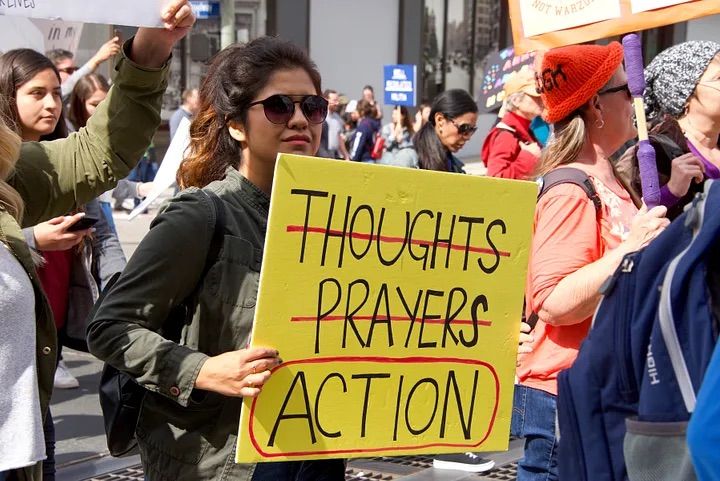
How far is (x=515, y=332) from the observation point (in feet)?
9.24

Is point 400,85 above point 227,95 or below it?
above

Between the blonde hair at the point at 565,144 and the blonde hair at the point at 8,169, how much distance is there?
1534 millimetres

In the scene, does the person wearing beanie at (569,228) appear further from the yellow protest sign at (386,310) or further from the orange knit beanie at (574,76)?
the yellow protest sign at (386,310)

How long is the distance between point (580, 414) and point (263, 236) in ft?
3.08

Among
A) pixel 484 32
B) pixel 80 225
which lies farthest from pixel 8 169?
pixel 484 32

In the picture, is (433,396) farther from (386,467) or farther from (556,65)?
(386,467)

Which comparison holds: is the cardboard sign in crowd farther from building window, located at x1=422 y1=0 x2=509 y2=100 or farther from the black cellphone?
building window, located at x1=422 y1=0 x2=509 y2=100

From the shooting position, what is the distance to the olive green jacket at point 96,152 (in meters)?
2.82

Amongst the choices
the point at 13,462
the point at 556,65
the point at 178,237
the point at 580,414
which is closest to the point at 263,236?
the point at 178,237

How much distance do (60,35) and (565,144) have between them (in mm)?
6806

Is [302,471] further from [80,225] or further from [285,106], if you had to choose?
[80,225]

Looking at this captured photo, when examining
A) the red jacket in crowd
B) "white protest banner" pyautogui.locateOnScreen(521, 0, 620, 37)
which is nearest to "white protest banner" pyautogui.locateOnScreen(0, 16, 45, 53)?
the red jacket in crowd

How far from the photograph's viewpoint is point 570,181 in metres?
3.23

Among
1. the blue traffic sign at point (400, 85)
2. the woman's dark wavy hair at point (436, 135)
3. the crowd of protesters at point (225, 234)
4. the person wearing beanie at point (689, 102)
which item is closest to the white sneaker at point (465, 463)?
the woman's dark wavy hair at point (436, 135)
